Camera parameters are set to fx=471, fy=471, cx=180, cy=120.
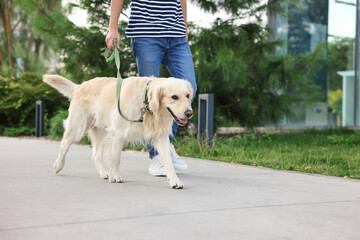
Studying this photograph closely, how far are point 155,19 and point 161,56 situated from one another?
36cm

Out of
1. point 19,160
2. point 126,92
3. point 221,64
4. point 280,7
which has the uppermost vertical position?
point 280,7

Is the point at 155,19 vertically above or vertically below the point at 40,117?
above

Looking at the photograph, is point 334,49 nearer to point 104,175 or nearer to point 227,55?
point 227,55

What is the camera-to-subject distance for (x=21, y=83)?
1190cm

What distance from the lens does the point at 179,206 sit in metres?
3.02

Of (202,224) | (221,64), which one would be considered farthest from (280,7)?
(202,224)

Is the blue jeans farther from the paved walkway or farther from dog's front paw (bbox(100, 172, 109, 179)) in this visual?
the paved walkway

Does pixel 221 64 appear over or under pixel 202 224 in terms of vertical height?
over

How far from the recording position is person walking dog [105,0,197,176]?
4.53 metres

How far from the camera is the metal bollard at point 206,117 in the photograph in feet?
22.1

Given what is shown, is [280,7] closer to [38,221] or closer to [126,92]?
[126,92]

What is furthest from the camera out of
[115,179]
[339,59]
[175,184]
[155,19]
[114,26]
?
[339,59]

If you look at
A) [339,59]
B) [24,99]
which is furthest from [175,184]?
[339,59]

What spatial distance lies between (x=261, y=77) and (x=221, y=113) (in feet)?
3.31
